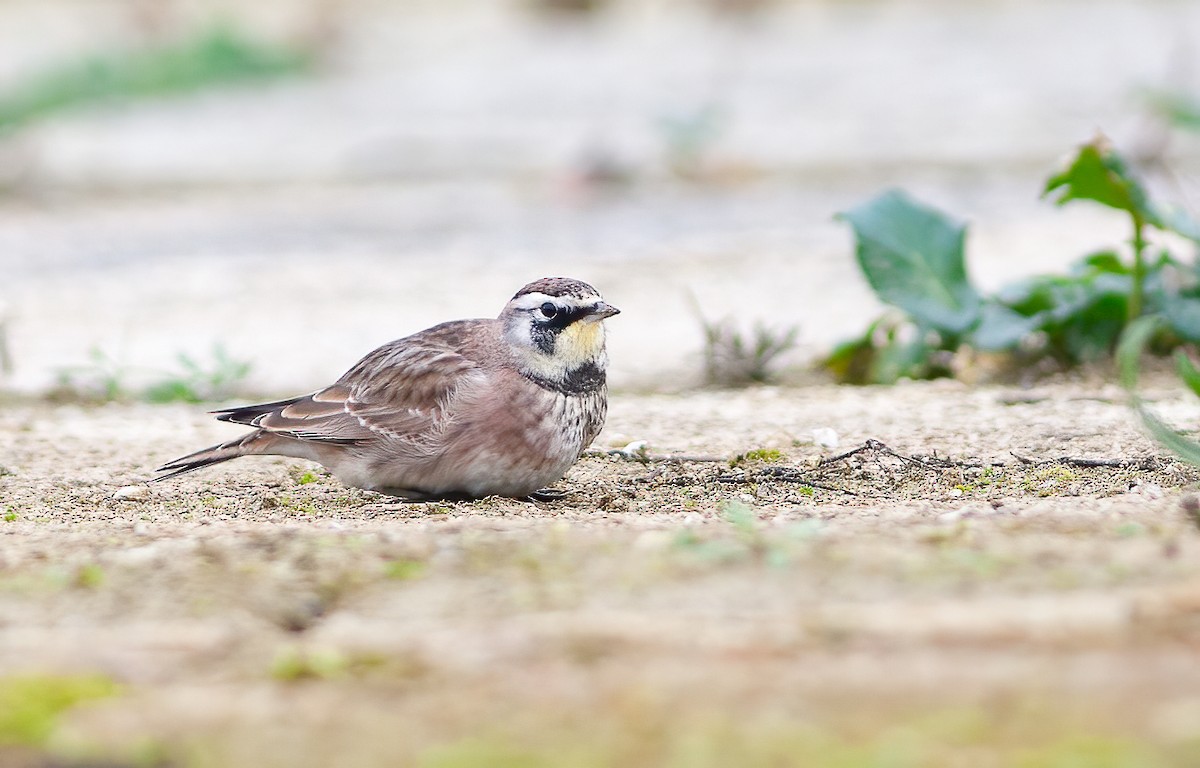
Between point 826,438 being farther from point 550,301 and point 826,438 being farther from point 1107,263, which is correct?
point 1107,263

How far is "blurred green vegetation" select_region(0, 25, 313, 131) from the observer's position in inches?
655

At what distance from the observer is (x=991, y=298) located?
211 inches

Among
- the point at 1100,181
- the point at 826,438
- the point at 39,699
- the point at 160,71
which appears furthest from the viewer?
the point at 160,71

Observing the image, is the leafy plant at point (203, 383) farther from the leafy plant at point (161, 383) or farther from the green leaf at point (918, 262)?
the green leaf at point (918, 262)

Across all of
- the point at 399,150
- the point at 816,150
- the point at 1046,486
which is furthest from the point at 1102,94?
the point at 1046,486

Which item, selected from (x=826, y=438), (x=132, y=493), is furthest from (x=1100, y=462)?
(x=132, y=493)

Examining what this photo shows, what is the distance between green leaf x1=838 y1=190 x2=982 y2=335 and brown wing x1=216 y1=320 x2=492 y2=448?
1.62 m

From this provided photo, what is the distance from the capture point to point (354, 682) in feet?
8.01

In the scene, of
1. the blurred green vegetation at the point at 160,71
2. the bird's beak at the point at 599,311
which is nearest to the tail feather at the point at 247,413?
the bird's beak at the point at 599,311

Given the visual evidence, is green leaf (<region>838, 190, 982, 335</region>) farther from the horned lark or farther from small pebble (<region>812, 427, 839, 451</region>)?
the horned lark

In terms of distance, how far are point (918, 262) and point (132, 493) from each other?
104 inches

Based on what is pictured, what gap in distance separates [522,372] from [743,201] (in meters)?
7.01

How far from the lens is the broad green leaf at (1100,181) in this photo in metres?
4.67

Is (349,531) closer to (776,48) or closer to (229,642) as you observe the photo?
(229,642)
